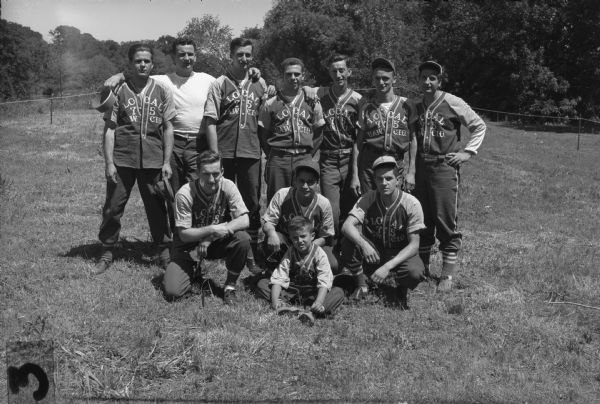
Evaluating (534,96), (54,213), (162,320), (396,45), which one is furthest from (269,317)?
(534,96)

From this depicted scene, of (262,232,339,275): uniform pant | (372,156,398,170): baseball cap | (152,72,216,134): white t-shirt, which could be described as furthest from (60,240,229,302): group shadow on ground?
(372,156,398,170): baseball cap

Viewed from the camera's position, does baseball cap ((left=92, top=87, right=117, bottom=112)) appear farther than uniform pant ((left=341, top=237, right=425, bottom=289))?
Yes

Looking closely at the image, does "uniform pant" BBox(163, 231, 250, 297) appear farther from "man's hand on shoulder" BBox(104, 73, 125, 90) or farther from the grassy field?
"man's hand on shoulder" BBox(104, 73, 125, 90)

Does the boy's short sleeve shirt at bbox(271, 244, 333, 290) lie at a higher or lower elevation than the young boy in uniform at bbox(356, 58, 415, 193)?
lower

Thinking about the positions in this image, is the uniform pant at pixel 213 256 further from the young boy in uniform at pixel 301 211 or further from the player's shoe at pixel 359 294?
the player's shoe at pixel 359 294

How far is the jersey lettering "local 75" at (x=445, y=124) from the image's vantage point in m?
6.64

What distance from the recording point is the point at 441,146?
664 centimetres

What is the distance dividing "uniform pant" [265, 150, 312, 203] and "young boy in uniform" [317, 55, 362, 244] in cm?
28

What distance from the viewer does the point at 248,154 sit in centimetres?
704

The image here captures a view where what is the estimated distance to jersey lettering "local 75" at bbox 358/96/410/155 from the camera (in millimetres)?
6750

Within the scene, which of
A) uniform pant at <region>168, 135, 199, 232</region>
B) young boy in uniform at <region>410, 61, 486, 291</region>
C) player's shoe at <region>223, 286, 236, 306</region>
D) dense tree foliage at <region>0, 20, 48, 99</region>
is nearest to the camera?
player's shoe at <region>223, 286, 236, 306</region>

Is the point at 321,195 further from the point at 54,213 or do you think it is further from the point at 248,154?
the point at 54,213

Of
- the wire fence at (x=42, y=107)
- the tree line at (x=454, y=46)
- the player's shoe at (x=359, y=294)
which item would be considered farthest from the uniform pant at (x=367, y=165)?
the tree line at (x=454, y=46)

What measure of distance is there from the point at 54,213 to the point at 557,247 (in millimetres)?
7296
